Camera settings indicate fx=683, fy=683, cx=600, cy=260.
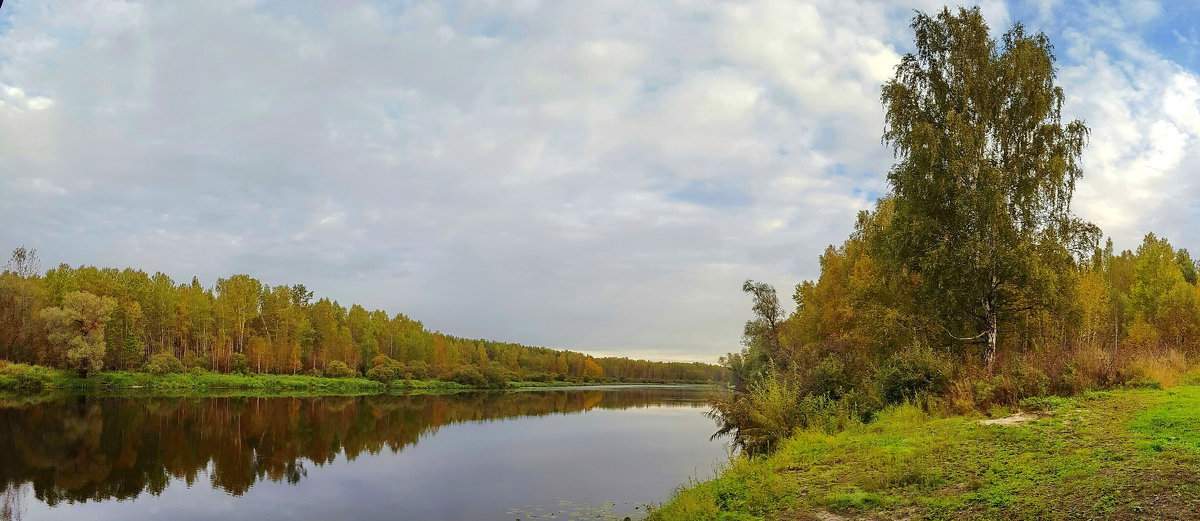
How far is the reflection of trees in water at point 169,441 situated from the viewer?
891 inches

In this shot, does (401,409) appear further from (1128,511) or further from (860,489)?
(1128,511)

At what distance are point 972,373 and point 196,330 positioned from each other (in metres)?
93.1

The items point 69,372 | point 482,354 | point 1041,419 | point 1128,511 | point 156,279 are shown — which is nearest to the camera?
point 1128,511

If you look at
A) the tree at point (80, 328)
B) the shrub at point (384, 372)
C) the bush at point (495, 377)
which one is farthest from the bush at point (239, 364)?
the bush at point (495, 377)

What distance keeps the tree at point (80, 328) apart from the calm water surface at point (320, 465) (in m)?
19.8

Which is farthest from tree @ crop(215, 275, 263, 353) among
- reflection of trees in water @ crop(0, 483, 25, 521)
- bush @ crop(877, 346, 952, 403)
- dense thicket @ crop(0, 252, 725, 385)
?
bush @ crop(877, 346, 952, 403)

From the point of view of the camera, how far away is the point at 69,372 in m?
67.9

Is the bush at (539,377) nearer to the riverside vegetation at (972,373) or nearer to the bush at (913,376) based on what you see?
the riverside vegetation at (972,373)

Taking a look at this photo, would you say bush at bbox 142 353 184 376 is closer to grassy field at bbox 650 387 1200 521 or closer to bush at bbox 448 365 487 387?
bush at bbox 448 365 487 387

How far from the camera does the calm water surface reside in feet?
64.6

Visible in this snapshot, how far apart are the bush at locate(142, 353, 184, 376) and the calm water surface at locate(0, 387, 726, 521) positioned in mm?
27773

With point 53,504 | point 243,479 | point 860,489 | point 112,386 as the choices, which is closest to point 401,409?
point 112,386

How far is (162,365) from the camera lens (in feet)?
248

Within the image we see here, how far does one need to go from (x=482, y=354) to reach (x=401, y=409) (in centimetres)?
8657
